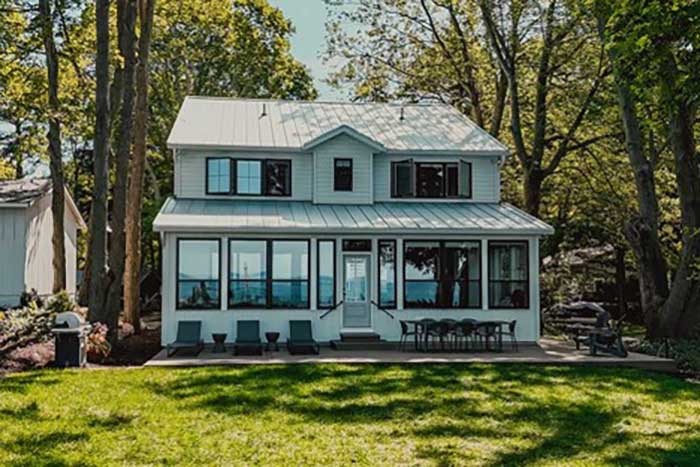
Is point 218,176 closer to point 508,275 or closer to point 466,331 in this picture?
point 466,331

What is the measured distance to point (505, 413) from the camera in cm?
1034

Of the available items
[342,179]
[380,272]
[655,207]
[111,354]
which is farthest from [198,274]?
[655,207]

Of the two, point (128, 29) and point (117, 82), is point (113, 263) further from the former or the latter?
point (117, 82)

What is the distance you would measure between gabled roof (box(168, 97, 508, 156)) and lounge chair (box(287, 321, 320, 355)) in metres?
5.00

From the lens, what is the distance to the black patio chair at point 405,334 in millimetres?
16719

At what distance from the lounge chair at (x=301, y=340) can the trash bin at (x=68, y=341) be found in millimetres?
4565

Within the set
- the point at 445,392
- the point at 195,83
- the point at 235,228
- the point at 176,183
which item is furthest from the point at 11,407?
the point at 195,83

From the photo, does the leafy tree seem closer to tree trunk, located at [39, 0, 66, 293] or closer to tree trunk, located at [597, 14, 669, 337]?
tree trunk, located at [597, 14, 669, 337]

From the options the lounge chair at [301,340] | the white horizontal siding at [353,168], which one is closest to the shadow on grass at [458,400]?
the lounge chair at [301,340]

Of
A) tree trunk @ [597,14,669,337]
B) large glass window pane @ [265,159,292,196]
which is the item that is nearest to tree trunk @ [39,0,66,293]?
large glass window pane @ [265,159,292,196]

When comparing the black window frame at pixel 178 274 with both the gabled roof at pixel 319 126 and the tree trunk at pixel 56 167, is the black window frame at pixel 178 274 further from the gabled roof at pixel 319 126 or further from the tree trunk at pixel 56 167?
the tree trunk at pixel 56 167

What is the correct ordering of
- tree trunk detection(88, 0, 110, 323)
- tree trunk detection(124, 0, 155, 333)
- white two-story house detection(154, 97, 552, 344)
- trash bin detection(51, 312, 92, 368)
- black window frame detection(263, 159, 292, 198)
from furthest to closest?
tree trunk detection(124, 0, 155, 333) → black window frame detection(263, 159, 292, 198) → white two-story house detection(154, 97, 552, 344) → tree trunk detection(88, 0, 110, 323) → trash bin detection(51, 312, 92, 368)

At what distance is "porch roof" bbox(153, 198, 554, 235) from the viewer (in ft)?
55.0

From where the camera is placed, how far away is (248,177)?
19203mm
